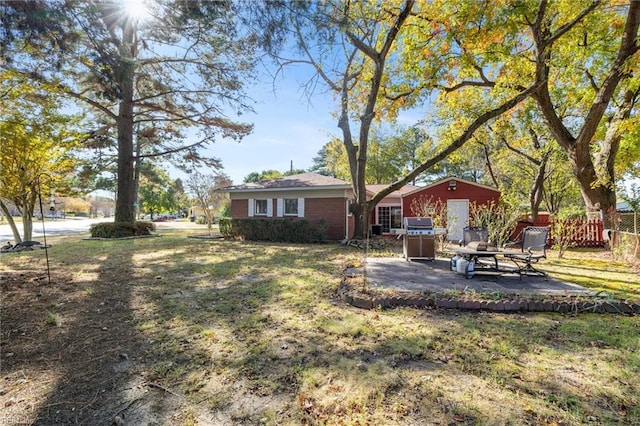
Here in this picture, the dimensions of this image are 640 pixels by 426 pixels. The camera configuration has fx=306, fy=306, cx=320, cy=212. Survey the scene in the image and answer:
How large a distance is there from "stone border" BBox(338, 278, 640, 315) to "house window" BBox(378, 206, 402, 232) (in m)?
14.1

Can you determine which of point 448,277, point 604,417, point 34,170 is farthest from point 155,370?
point 34,170

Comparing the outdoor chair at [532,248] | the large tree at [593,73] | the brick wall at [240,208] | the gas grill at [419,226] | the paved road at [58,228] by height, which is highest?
the large tree at [593,73]

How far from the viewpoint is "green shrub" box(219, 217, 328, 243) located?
1397 cm

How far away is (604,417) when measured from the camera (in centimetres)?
214

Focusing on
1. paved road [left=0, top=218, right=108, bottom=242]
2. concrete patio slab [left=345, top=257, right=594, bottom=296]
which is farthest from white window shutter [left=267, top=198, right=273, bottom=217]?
paved road [left=0, top=218, right=108, bottom=242]

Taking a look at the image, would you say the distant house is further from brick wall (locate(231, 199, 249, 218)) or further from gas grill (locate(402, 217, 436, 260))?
gas grill (locate(402, 217, 436, 260))

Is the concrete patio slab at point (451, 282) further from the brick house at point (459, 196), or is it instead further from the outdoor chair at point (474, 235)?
the brick house at point (459, 196)

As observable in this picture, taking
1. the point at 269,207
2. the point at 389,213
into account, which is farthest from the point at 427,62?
the point at 269,207

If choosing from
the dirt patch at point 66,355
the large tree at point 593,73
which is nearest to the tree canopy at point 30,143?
the dirt patch at point 66,355

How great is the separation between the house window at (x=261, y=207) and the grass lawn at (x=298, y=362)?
37.6 ft

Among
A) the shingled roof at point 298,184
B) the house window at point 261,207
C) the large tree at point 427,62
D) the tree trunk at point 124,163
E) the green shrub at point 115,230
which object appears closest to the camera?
the large tree at point 427,62

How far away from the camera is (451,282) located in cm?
568

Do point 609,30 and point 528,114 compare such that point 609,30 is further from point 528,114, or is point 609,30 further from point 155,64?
point 155,64

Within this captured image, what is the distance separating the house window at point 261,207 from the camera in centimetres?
1670
